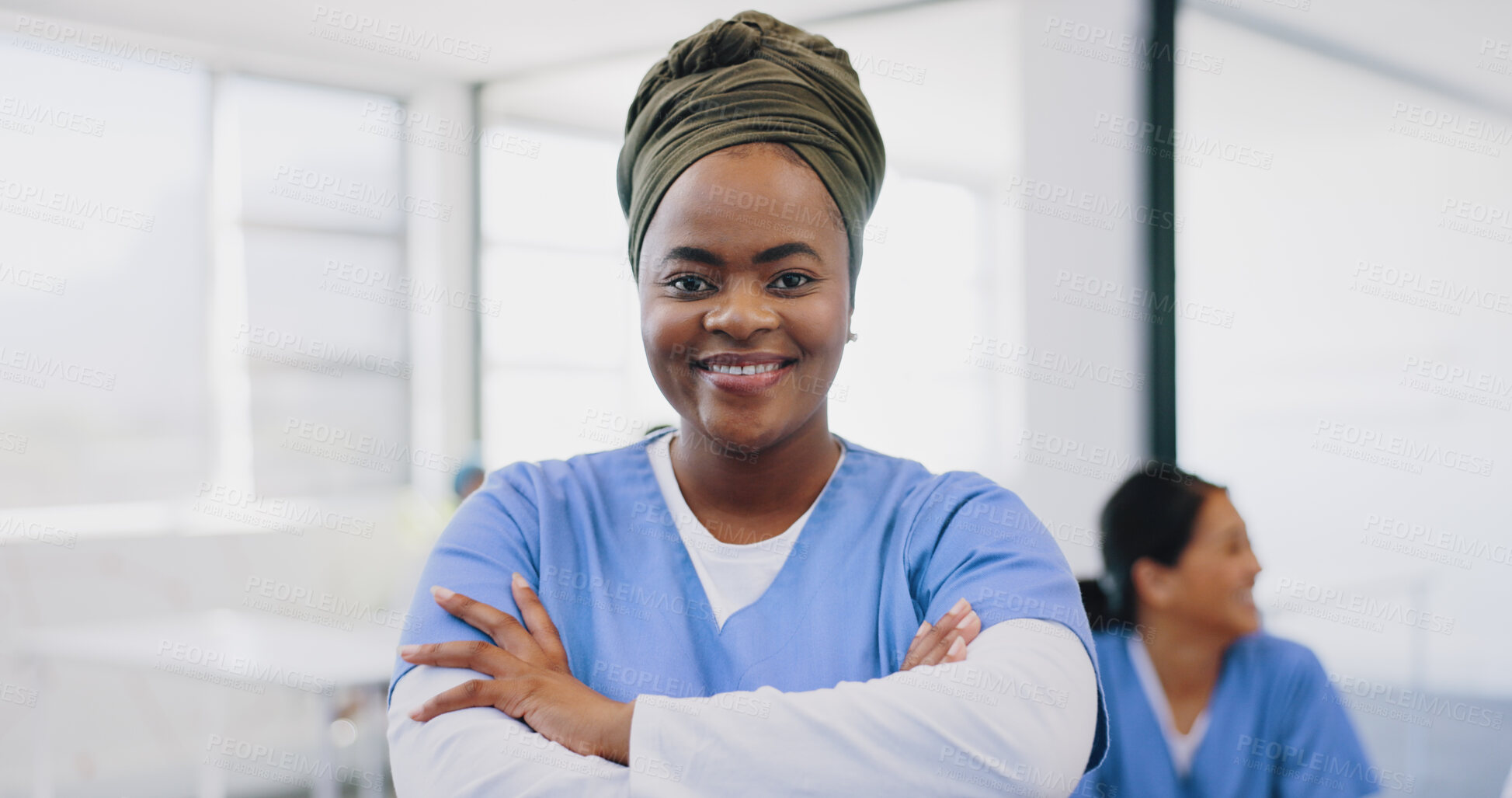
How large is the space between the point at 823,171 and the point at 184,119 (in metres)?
5.02

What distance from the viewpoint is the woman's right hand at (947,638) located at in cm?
99

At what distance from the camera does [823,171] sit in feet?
3.71

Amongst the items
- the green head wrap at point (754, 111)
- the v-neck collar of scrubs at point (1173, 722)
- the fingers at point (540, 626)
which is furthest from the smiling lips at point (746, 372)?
the v-neck collar of scrubs at point (1173, 722)

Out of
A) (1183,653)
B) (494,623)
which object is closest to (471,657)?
(494,623)

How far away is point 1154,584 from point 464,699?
1785mm

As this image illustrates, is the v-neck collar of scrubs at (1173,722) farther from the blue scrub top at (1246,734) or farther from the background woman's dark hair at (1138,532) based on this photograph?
the background woman's dark hair at (1138,532)

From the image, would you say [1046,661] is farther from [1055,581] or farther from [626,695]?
[626,695]

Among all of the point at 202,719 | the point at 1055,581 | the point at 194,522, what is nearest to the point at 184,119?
the point at 194,522

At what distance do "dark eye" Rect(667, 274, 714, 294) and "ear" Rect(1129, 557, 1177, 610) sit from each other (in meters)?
1.63

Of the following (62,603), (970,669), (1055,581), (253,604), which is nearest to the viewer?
(970,669)

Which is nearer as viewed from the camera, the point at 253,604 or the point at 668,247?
the point at 668,247

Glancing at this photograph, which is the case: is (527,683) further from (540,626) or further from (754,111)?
(754,111)

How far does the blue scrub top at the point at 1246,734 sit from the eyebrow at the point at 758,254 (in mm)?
1343

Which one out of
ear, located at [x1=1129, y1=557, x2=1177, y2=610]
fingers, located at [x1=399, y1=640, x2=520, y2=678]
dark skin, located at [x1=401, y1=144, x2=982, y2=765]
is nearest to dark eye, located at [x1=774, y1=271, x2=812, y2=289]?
dark skin, located at [x1=401, y1=144, x2=982, y2=765]
